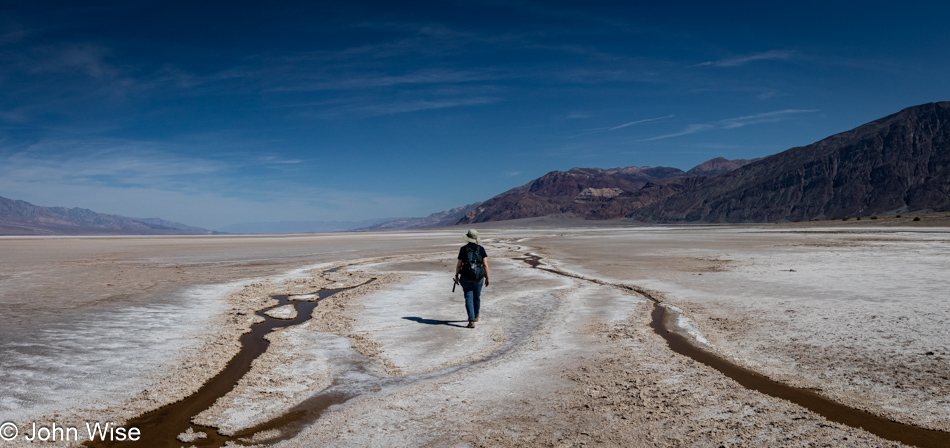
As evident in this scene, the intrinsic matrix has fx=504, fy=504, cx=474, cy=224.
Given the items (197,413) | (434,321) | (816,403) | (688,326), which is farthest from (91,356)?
(688,326)

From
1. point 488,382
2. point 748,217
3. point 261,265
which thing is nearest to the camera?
point 488,382

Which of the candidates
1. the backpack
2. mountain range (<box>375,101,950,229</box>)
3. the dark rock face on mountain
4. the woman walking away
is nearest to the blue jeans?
the woman walking away

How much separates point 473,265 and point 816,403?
5.28m

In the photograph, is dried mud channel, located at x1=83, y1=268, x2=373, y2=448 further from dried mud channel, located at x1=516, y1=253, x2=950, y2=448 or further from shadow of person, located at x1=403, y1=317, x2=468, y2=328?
dried mud channel, located at x1=516, y1=253, x2=950, y2=448

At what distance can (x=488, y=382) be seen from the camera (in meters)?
5.80

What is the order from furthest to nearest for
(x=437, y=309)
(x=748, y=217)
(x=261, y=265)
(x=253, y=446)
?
(x=748, y=217), (x=261, y=265), (x=437, y=309), (x=253, y=446)

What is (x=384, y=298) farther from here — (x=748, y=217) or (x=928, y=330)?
(x=748, y=217)

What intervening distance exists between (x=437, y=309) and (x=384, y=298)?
81.2 inches

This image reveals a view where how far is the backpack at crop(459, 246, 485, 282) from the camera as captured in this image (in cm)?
884

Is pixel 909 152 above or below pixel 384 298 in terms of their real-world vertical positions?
above

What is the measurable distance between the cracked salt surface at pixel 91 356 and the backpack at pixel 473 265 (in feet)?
14.9

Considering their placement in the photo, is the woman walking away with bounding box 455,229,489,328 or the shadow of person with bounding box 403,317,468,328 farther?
the shadow of person with bounding box 403,317,468,328

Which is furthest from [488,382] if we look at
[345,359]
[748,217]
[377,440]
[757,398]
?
[748,217]

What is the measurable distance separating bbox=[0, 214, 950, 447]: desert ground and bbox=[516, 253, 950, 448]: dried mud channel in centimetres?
8
